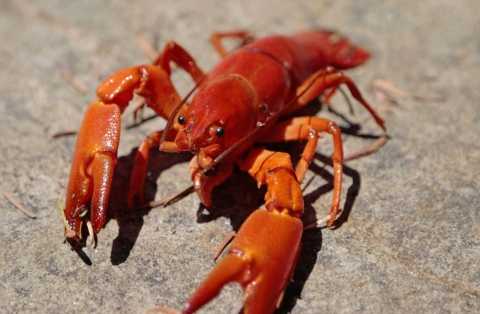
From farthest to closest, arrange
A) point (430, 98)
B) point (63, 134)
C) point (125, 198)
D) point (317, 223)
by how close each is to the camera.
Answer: point (430, 98)
point (63, 134)
point (125, 198)
point (317, 223)

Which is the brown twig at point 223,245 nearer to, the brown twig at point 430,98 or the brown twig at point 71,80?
the brown twig at point 71,80

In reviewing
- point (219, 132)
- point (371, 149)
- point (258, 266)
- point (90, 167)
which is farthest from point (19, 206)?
point (371, 149)

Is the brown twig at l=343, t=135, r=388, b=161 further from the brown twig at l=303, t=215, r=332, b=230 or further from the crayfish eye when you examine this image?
the crayfish eye

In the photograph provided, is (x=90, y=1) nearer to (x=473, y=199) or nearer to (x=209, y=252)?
(x=209, y=252)

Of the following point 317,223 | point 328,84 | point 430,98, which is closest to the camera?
point 317,223

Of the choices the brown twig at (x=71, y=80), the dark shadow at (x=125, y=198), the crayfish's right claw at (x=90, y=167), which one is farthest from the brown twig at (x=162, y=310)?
the brown twig at (x=71, y=80)

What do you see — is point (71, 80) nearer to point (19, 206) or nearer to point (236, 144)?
point (19, 206)
